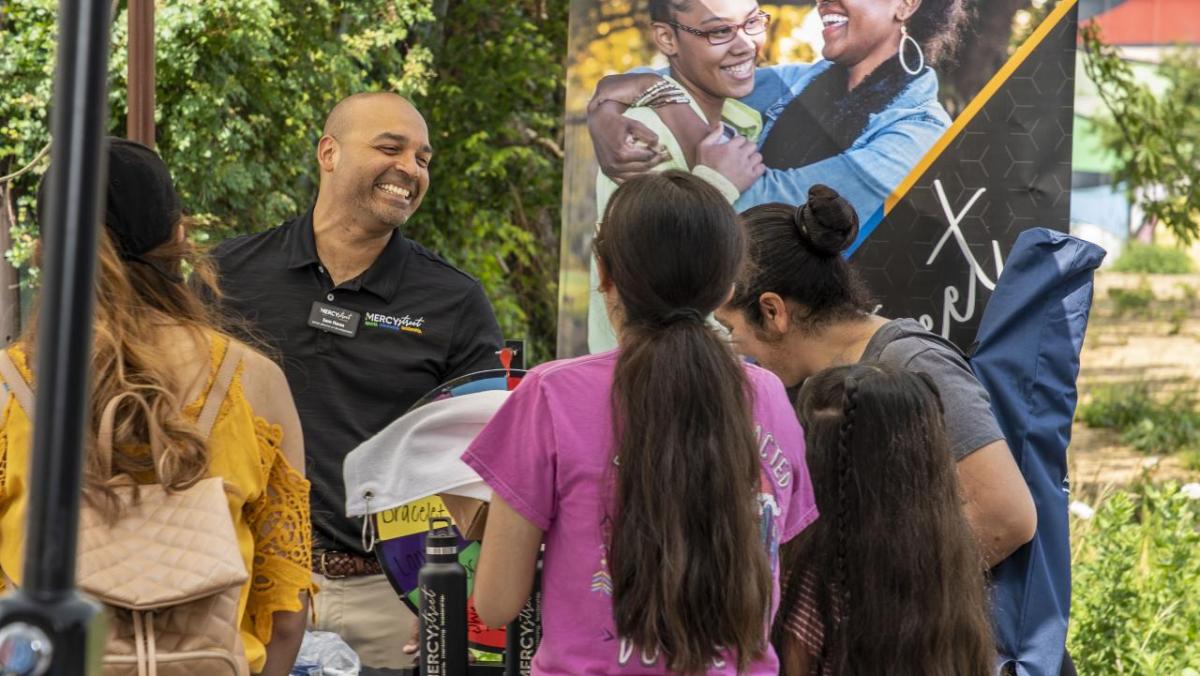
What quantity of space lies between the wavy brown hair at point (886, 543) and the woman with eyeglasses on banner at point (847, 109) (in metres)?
1.87

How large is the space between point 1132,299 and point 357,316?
10.4 m

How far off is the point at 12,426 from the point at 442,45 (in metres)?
7.86

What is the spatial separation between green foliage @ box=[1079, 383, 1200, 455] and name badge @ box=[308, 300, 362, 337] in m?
7.71

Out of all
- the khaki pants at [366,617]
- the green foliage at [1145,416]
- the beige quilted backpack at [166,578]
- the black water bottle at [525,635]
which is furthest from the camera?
the green foliage at [1145,416]

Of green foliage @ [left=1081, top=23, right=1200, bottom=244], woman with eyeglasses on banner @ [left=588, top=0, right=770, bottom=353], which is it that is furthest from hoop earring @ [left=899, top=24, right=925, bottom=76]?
green foliage @ [left=1081, top=23, right=1200, bottom=244]

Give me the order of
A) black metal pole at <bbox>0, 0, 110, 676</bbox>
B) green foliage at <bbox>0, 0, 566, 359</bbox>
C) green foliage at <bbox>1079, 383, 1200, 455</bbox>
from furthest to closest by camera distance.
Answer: green foliage at <bbox>1079, 383, 1200, 455</bbox>
green foliage at <bbox>0, 0, 566, 359</bbox>
black metal pole at <bbox>0, 0, 110, 676</bbox>

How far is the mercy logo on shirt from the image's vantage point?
2859 millimetres

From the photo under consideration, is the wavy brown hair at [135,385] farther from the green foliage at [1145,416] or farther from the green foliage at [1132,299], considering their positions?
the green foliage at [1132,299]

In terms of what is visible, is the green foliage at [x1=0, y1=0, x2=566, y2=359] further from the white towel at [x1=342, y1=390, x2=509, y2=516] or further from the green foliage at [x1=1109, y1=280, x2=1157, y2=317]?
the white towel at [x1=342, y1=390, x2=509, y2=516]

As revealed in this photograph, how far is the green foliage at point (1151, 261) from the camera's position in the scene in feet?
43.2

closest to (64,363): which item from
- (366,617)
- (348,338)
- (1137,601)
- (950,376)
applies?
(950,376)

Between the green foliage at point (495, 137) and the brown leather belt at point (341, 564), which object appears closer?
the brown leather belt at point (341, 564)

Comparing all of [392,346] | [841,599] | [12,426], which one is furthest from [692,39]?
[12,426]

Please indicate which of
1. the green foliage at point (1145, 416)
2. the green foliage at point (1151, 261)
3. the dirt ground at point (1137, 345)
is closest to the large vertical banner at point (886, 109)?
the dirt ground at point (1137, 345)
